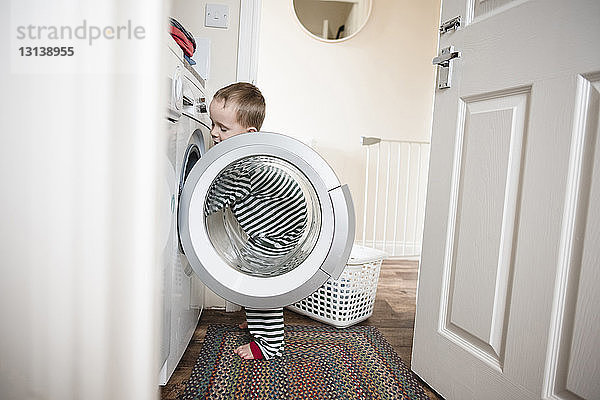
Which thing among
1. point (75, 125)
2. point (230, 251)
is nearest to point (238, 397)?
point (230, 251)

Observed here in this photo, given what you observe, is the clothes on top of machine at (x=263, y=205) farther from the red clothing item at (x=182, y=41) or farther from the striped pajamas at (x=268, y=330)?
the red clothing item at (x=182, y=41)

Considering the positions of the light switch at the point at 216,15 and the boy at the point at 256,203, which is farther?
the light switch at the point at 216,15

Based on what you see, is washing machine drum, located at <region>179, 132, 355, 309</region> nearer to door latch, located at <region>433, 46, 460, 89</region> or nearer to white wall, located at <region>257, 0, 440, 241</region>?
door latch, located at <region>433, 46, 460, 89</region>

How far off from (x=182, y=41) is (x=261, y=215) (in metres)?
0.59

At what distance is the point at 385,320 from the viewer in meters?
1.90

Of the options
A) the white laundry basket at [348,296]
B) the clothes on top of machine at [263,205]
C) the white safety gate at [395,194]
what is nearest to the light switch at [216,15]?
the clothes on top of machine at [263,205]

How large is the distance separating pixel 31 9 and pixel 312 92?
2.65 metres

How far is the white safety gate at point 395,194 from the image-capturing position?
324 cm

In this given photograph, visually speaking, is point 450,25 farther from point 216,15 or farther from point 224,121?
point 216,15

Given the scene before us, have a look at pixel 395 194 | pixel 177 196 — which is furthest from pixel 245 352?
pixel 395 194

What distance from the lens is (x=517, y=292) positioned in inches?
39.0

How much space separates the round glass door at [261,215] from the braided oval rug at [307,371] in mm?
293

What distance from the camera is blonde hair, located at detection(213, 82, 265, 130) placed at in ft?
5.12

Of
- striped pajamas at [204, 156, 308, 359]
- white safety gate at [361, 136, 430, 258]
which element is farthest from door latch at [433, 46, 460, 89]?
white safety gate at [361, 136, 430, 258]
